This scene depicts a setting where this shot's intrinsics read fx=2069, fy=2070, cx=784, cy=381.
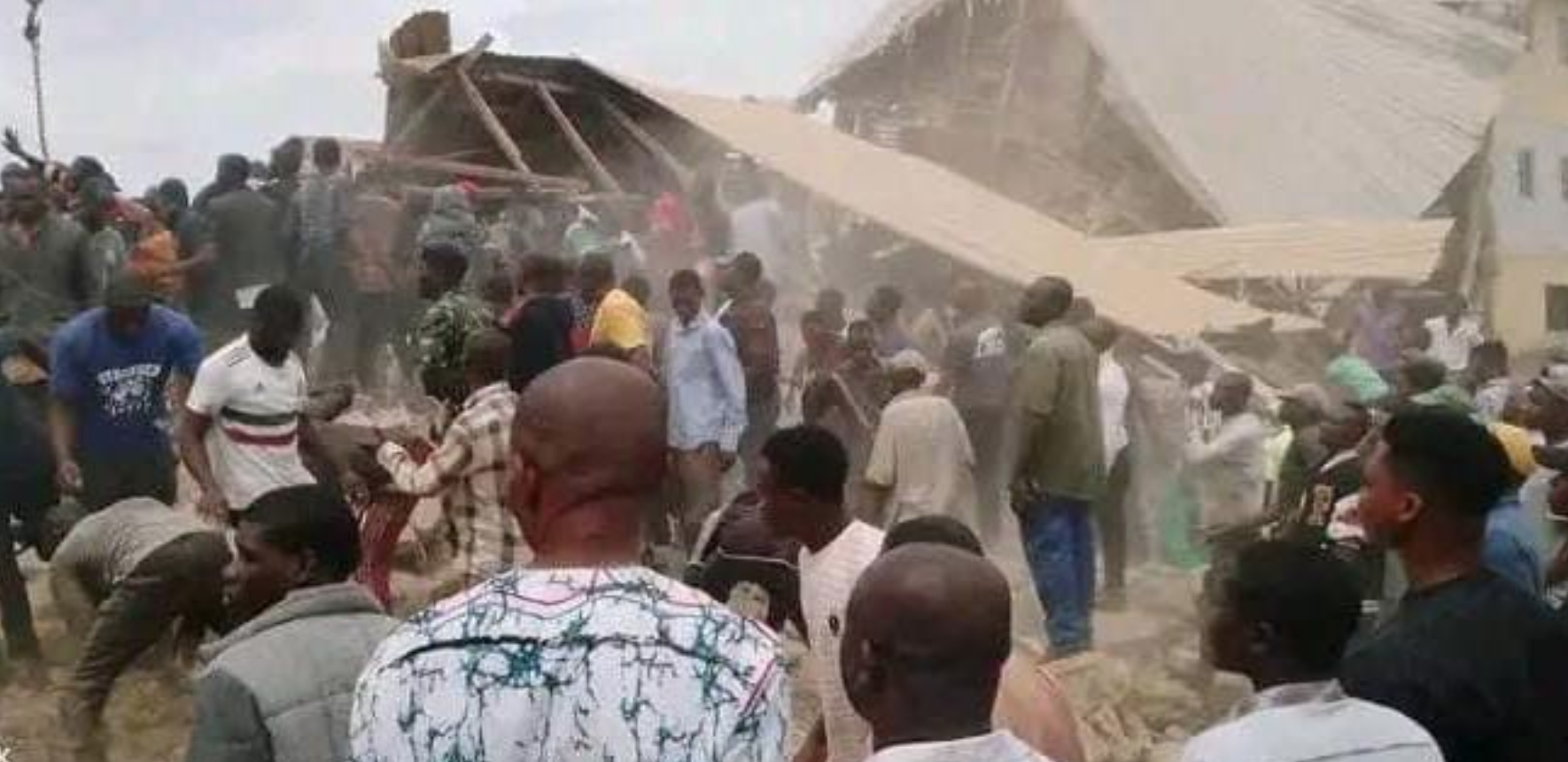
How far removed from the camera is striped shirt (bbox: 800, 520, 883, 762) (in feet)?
13.6

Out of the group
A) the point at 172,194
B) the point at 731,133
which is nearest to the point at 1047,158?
the point at 731,133

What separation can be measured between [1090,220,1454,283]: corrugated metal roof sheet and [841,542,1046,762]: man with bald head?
12835 mm

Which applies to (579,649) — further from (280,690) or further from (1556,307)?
(1556,307)

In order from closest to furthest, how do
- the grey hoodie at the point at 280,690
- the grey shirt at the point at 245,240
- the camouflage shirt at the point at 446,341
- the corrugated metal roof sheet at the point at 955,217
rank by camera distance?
the grey hoodie at the point at 280,690
the camouflage shirt at the point at 446,341
the grey shirt at the point at 245,240
the corrugated metal roof sheet at the point at 955,217

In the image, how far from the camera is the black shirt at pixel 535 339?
26.6 feet

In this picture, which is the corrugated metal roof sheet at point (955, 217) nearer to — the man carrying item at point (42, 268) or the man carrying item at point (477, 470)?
the man carrying item at point (42, 268)

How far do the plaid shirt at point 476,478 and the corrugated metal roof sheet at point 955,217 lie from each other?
23.6 feet

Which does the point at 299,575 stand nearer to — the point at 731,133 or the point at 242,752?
the point at 242,752

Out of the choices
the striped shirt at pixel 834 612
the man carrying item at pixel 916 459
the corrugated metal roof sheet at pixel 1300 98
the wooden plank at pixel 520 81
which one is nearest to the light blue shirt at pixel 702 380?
the man carrying item at pixel 916 459

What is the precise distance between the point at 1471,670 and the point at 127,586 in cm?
414

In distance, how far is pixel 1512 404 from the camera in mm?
8203

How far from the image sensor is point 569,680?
7.57 feet

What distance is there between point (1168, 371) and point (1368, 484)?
335 inches

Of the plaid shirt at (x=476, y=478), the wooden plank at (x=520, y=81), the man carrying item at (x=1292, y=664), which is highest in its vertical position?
the wooden plank at (x=520, y=81)
